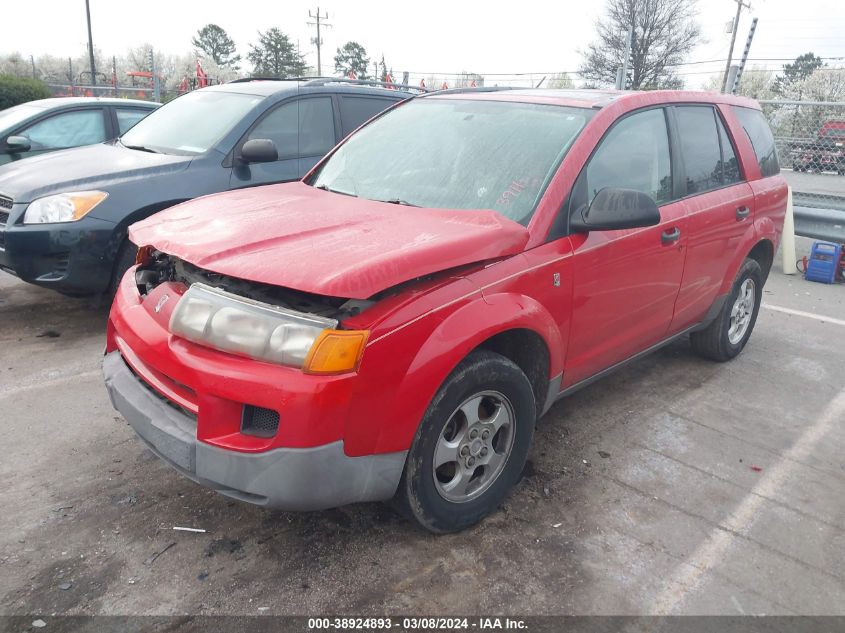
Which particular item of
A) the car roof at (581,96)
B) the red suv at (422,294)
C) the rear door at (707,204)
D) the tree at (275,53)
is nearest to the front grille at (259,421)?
the red suv at (422,294)

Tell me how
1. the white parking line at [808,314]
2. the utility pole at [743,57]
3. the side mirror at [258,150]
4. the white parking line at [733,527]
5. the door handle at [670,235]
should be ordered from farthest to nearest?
1. the utility pole at [743,57]
2. the white parking line at [808,314]
3. the side mirror at [258,150]
4. the door handle at [670,235]
5. the white parking line at [733,527]

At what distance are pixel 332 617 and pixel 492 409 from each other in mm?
1030

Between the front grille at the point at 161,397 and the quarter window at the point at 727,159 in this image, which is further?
the quarter window at the point at 727,159

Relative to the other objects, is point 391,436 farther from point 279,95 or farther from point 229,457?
point 279,95

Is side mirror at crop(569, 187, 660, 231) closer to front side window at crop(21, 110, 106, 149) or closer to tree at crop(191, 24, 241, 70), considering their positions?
front side window at crop(21, 110, 106, 149)

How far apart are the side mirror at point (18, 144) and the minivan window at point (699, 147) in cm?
612

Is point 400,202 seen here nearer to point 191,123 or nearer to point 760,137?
point 760,137

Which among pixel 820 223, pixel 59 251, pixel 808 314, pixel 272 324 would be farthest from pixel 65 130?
pixel 820 223

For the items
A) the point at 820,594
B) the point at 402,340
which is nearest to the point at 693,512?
the point at 820,594

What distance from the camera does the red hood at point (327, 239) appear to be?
7.32 ft

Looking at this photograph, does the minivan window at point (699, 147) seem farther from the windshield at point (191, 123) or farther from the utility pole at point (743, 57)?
the utility pole at point (743, 57)

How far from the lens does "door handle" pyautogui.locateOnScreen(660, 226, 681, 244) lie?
358 centimetres

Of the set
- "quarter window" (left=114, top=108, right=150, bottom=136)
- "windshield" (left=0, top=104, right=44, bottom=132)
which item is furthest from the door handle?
"windshield" (left=0, top=104, right=44, bottom=132)

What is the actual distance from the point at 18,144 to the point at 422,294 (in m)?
6.04
